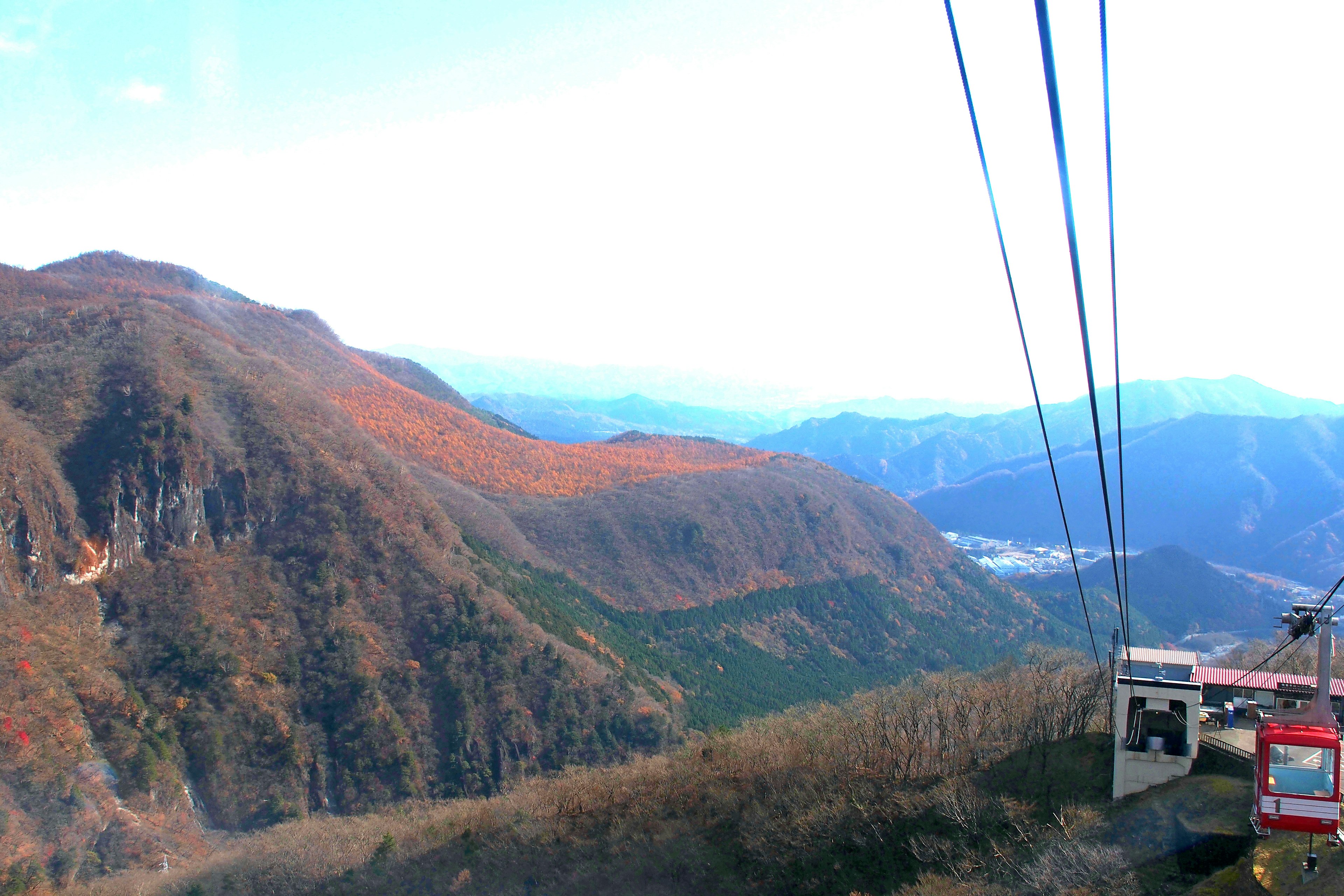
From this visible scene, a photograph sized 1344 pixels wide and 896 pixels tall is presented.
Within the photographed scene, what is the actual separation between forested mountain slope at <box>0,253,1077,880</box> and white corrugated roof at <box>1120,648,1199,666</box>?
138ft

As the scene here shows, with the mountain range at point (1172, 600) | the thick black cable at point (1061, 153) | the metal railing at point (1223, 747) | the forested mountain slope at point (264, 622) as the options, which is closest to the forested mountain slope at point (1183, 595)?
the mountain range at point (1172, 600)

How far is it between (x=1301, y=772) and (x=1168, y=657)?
18.7 metres

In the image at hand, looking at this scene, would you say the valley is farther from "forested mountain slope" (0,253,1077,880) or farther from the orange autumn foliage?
the orange autumn foliage

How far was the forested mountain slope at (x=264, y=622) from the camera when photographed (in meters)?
49.5

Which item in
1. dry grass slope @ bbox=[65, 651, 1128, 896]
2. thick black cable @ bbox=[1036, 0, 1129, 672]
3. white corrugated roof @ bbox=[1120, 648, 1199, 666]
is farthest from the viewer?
white corrugated roof @ bbox=[1120, 648, 1199, 666]

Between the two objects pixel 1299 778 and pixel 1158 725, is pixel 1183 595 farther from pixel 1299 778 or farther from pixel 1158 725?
pixel 1299 778

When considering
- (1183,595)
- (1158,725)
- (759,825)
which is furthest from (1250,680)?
(1183,595)

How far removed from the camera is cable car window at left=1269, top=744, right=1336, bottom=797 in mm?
15062

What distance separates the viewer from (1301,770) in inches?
602

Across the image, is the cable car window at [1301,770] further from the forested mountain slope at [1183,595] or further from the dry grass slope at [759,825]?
the forested mountain slope at [1183,595]

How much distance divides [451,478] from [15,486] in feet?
225

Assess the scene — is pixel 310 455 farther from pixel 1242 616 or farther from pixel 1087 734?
pixel 1242 616

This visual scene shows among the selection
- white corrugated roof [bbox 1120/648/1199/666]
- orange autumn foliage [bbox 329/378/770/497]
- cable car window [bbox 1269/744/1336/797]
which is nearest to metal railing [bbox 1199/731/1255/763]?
white corrugated roof [bbox 1120/648/1199/666]

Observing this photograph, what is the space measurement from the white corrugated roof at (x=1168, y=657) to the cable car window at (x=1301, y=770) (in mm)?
16627
